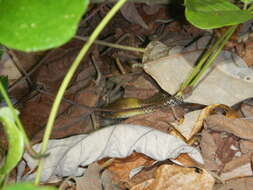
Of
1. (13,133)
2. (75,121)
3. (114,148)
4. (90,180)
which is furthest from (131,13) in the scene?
(13,133)

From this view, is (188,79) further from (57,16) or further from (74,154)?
(57,16)

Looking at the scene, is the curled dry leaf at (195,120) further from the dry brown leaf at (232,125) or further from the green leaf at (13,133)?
the green leaf at (13,133)

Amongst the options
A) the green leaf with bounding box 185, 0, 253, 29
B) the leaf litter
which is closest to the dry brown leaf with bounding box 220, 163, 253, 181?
the leaf litter

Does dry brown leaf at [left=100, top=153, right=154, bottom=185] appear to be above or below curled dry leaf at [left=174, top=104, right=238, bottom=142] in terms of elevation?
above

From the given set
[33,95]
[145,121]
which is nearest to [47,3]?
[145,121]

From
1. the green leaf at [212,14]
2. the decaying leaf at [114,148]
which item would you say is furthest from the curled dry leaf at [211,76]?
the green leaf at [212,14]

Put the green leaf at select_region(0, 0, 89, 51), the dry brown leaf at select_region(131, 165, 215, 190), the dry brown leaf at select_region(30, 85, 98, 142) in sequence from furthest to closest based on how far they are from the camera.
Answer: the dry brown leaf at select_region(30, 85, 98, 142) → the dry brown leaf at select_region(131, 165, 215, 190) → the green leaf at select_region(0, 0, 89, 51)

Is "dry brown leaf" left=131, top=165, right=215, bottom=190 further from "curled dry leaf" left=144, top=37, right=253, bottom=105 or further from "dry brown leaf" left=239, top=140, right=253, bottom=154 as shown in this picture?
"curled dry leaf" left=144, top=37, right=253, bottom=105
